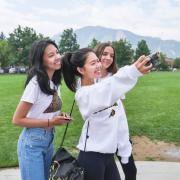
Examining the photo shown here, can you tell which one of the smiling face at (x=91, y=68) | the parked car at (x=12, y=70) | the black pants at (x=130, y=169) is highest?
the smiling face at (x=91, y=68)

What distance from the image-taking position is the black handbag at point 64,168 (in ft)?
9.42

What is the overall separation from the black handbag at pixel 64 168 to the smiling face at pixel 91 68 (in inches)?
20.6

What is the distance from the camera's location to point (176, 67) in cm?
11125

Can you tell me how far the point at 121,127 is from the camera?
372cm

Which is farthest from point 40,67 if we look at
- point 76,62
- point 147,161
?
point 147,161

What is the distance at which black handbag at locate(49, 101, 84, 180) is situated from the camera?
2871 mm

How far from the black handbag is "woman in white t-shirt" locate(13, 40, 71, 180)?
18cm

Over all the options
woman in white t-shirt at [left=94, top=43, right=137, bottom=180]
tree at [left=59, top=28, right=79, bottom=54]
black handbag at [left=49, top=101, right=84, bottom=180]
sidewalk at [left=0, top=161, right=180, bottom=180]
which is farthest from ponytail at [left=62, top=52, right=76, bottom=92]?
tree at [left=59, top=28, right=79, bottom=54]

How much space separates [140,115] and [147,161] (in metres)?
5.42

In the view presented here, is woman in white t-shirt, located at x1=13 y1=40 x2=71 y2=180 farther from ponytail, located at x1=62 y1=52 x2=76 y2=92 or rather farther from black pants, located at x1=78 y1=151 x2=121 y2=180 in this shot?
black pants, located at x1=78 y1=151 x2=121 y2=180

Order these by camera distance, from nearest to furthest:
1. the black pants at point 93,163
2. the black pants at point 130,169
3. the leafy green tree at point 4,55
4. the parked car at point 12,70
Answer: the black pants at point 93,163
the black pants at point 130,169
the leafy green tree at point 4,55
the parked car at point 12,70

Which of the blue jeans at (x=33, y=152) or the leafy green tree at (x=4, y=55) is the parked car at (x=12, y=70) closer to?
the leafy green tree at (x=4, y=55)

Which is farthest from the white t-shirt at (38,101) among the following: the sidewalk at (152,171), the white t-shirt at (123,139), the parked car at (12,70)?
the parked car at (12,70)

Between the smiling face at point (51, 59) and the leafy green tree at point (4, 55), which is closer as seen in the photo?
the smiling face at point (51, 59)
